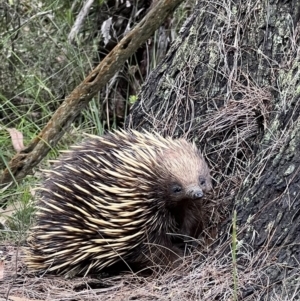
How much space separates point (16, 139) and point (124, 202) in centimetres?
163

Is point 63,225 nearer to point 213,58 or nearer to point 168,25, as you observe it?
point 213,58

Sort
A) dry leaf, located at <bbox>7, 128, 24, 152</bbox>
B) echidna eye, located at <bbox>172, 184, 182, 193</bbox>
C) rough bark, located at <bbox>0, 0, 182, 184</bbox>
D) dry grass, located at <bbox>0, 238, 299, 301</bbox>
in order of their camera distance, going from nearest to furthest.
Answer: dry grass, located at <bbox>0, 238, 299, 301</bbox> → echidna eye, located at <bbox>172, 184, 182, 193</bbox> → rough bark, located at <bbox>0, 0, 182, 184</bbox> → dry leaf, located at <bbox>7, 128, 24, 152</bbox>

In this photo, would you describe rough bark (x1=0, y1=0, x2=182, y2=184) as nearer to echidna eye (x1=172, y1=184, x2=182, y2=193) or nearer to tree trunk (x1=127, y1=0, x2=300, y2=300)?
tree trunk (x1=127, y1=0, x2=300, y2=300)

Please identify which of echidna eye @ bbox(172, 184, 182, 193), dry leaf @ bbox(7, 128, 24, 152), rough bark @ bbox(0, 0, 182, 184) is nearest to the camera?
echidna eye @ bbox(172, 184, 182, 193)

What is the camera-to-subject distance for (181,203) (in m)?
3.75

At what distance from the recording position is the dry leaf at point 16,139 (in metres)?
5.12

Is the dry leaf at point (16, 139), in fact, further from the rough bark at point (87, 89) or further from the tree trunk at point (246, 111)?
the tree trunk at point (246, 111)

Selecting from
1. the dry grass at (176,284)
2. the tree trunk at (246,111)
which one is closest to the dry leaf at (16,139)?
the tree trunk at (246,111)

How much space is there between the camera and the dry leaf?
5117mm

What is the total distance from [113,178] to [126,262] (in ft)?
1.30

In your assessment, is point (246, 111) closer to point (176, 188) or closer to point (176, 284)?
point (176, 188)

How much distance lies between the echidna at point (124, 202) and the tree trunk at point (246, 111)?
235 millimetres

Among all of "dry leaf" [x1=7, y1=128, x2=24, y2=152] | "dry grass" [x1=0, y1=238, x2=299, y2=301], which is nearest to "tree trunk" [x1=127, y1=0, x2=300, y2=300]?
"dry grass" [x1=0, y1=238, x2=299, y2=301]

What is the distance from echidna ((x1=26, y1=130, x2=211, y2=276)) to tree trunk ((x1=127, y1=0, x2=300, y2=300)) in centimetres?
23
